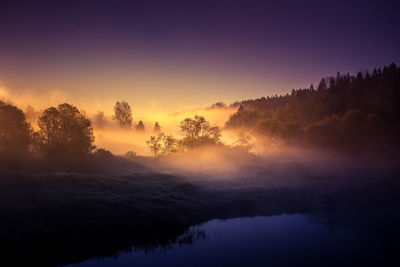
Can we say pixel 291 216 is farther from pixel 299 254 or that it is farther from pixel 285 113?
pixel 285 113

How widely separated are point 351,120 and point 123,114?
137 metres

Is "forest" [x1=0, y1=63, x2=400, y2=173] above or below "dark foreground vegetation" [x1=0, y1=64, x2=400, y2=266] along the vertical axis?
above

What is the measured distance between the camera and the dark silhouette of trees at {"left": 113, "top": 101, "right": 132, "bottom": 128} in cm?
15290

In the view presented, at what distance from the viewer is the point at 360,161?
11050 cm

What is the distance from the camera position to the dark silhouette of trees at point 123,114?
Answer: 153 m

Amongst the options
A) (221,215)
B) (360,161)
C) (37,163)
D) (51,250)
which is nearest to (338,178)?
(360,161)

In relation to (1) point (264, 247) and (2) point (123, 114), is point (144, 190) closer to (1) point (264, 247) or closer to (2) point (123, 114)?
(1) point (264, 247)

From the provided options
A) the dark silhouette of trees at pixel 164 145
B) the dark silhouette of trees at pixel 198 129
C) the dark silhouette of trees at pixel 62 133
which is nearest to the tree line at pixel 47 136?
the dark silhouette of trees at pixel 62 133

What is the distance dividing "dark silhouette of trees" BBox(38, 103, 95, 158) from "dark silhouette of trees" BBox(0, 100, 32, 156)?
3658mm

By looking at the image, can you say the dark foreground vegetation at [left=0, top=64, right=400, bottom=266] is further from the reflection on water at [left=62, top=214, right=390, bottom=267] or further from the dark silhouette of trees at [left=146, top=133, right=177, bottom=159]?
the reflection on water at [left=62, top=214, right=390, bottom=267]

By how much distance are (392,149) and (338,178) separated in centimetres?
6527

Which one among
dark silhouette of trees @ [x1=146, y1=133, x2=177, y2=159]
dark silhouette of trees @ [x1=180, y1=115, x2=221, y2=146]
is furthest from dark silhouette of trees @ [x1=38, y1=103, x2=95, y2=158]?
dark silhouette of trees @ [x1=180, y1=115, x2=221, y2=146]

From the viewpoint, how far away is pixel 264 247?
31234mm

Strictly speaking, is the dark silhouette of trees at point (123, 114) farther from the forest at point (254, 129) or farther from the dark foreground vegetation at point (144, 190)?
the dark foreground vegetation at point (144, 190)
